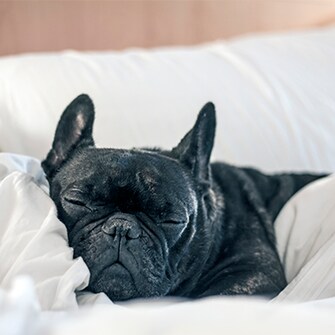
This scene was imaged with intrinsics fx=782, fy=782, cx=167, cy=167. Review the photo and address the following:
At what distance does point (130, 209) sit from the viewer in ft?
3.78

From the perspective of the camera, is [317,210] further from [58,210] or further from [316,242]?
[58,210]

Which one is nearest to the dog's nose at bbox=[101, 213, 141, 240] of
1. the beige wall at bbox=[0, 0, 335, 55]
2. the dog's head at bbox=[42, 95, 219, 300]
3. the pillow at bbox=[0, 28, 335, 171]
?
the dog's head at bbox=[42, 95, 219, 300]

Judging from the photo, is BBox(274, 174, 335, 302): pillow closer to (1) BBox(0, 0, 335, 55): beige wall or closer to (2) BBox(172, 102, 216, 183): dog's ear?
(2) BBox(172, 102, 216, 183): dog's ear

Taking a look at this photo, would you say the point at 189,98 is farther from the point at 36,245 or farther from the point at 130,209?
the point at 36,245

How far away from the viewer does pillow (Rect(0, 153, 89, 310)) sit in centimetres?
99

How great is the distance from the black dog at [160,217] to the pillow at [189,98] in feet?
0.88

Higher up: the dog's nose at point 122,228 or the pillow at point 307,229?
the dog's nose at point 122,228

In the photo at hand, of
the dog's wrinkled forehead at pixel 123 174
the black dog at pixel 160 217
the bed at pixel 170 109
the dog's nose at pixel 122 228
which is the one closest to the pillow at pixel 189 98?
the bed at pixel 170 109

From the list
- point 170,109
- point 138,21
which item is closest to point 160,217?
point 170,109

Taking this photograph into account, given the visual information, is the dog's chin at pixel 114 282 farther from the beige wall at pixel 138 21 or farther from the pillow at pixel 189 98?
the beige wall at pixel 138 21

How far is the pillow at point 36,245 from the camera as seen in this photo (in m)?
0.99

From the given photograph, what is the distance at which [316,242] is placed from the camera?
1.36m

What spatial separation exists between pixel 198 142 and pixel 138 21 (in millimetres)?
911

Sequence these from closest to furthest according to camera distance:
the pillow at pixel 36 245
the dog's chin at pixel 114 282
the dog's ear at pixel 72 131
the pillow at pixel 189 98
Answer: the pillow at pixel 36 245 → the dog's chin at pixel 114 282 → the dog's ear at pixel 72 131 → the pillow at pixel 189 98
